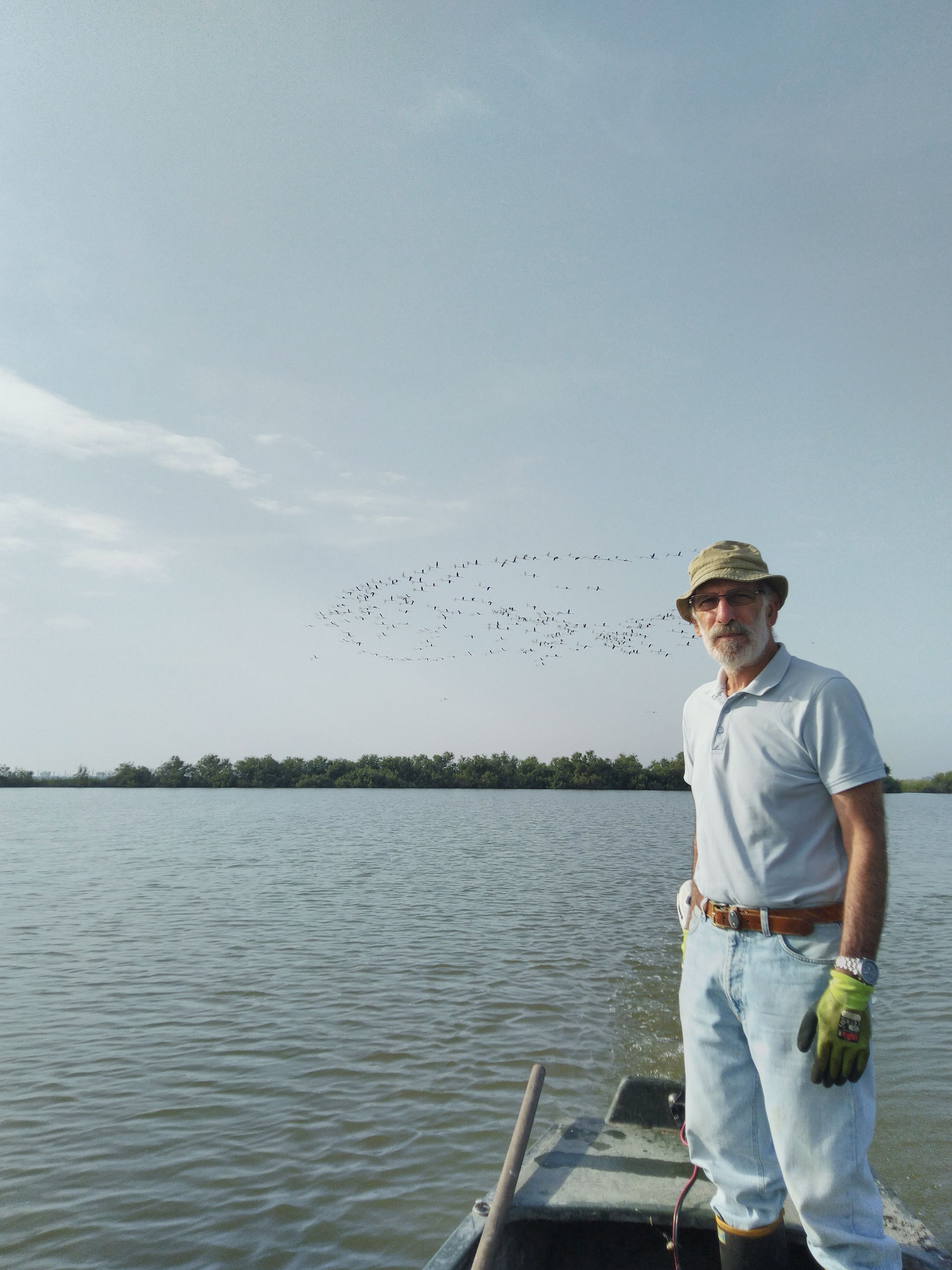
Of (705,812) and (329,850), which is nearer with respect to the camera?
(705,812)

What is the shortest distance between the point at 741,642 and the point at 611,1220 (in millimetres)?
2953

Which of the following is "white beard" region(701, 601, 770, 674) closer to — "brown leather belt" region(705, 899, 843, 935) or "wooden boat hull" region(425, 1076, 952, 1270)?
"brown leather belt" region(705, 899, 843, 935)

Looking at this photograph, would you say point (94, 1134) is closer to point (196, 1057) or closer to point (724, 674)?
point (196, 1057)

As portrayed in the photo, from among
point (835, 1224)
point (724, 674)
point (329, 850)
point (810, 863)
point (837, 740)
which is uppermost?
point (724, 674)

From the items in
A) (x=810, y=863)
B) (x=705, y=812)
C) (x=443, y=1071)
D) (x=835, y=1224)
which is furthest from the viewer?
(x=443, y=1071)

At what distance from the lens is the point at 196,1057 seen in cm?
835

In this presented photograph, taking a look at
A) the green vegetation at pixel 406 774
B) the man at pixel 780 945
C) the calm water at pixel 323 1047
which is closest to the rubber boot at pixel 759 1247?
the man at pixel 780 945

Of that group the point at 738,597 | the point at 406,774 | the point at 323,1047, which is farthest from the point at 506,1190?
the point at 406,774

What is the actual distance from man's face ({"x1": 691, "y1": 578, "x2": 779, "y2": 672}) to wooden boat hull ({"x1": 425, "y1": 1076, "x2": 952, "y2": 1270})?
8.62ft

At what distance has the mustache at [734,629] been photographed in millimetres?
3443

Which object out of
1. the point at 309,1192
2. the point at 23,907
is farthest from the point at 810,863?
the point at 23,907

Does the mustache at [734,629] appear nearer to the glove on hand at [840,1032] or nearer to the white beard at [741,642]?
the white beard at [741,642]

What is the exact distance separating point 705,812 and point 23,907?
18.3 meters

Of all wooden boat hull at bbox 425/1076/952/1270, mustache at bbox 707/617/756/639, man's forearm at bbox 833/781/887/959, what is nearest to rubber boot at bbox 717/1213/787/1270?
wooden boat hull at bbox 425/1076/952/1270
